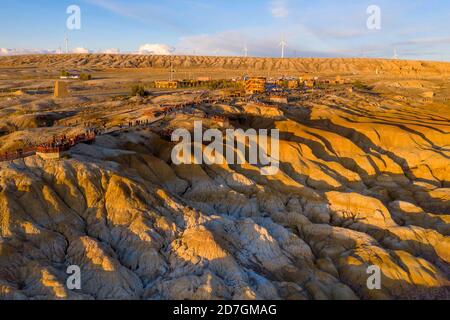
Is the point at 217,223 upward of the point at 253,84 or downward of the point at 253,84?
downward

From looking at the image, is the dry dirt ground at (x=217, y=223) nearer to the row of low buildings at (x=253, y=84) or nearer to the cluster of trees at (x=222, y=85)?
the row of low buildings at (x=253, y=84)

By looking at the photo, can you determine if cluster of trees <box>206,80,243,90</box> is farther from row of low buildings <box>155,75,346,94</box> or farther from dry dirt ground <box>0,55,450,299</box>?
dry dirt ground <box>0,55,450,299</box>

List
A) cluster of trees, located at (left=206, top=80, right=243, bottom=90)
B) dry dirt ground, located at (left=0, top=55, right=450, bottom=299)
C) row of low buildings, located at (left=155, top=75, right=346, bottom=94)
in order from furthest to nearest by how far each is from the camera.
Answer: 1. cluster of trees, located at (left=206, top=80, right=243, bottom=90)
2. row of low buildings, located at (left=155, top=75, right=346, bottom=94)
3. dry dirt ground, located at (left=0, top=55, right=450, bottom=299)

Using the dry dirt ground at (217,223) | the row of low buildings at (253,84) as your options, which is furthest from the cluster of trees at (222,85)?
the dry dirt ground at (217,223)

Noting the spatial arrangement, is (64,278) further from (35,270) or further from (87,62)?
(87,62)

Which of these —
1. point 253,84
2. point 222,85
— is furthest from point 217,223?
point 222,85

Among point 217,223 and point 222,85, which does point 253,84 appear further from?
point 217,223

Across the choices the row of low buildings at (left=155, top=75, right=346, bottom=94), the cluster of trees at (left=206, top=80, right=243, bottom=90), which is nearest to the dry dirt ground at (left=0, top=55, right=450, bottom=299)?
the row of low buildings at (left=155, top=75, right=346, bottom=94)

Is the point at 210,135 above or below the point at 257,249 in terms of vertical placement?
above

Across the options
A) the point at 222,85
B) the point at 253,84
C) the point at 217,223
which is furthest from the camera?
the point at 222,85
